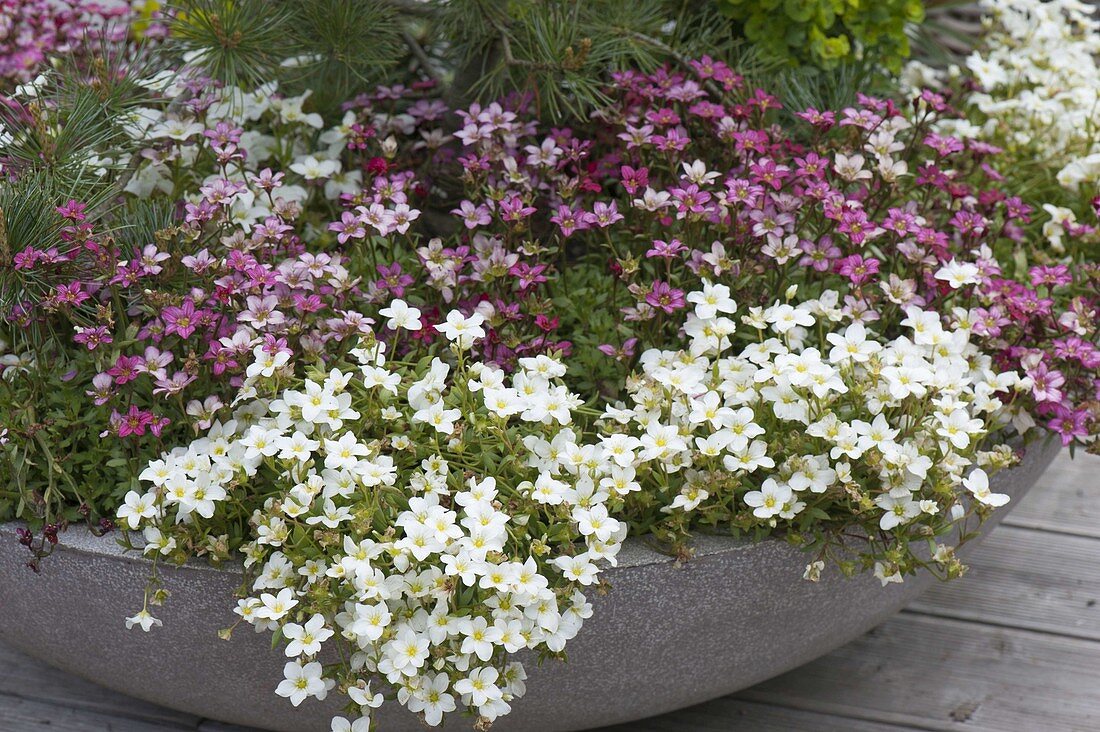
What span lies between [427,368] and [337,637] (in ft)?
1.22

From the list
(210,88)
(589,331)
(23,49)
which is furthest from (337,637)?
(23,49)

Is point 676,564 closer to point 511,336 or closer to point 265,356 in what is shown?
point 511,336

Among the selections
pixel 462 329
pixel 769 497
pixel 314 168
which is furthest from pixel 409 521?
pixel 314 168

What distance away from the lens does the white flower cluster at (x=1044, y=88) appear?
1914 mm

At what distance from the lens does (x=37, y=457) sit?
4.24 feet

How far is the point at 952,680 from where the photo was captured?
65.4 inches

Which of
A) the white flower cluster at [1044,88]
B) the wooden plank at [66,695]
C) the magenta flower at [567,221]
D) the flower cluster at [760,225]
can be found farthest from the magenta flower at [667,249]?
the wooden plank at [66,695]

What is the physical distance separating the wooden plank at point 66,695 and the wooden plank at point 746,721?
0.62m

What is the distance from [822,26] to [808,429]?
3.15 feet

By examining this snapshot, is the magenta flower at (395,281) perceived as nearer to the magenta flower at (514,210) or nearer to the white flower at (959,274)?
the magenta flower at (514,210)

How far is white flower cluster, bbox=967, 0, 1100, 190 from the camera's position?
75.4 inches

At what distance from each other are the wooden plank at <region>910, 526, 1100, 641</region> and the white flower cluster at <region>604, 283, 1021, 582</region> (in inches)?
21.9

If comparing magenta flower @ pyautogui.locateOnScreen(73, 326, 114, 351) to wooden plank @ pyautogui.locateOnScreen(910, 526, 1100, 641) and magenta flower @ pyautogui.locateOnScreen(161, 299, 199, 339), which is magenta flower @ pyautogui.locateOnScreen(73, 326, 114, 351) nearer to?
magenta flower @ pyautogui.locateOnScreen(161, 299, 199, 339)

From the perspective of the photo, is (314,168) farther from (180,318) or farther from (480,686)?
(480,686)
